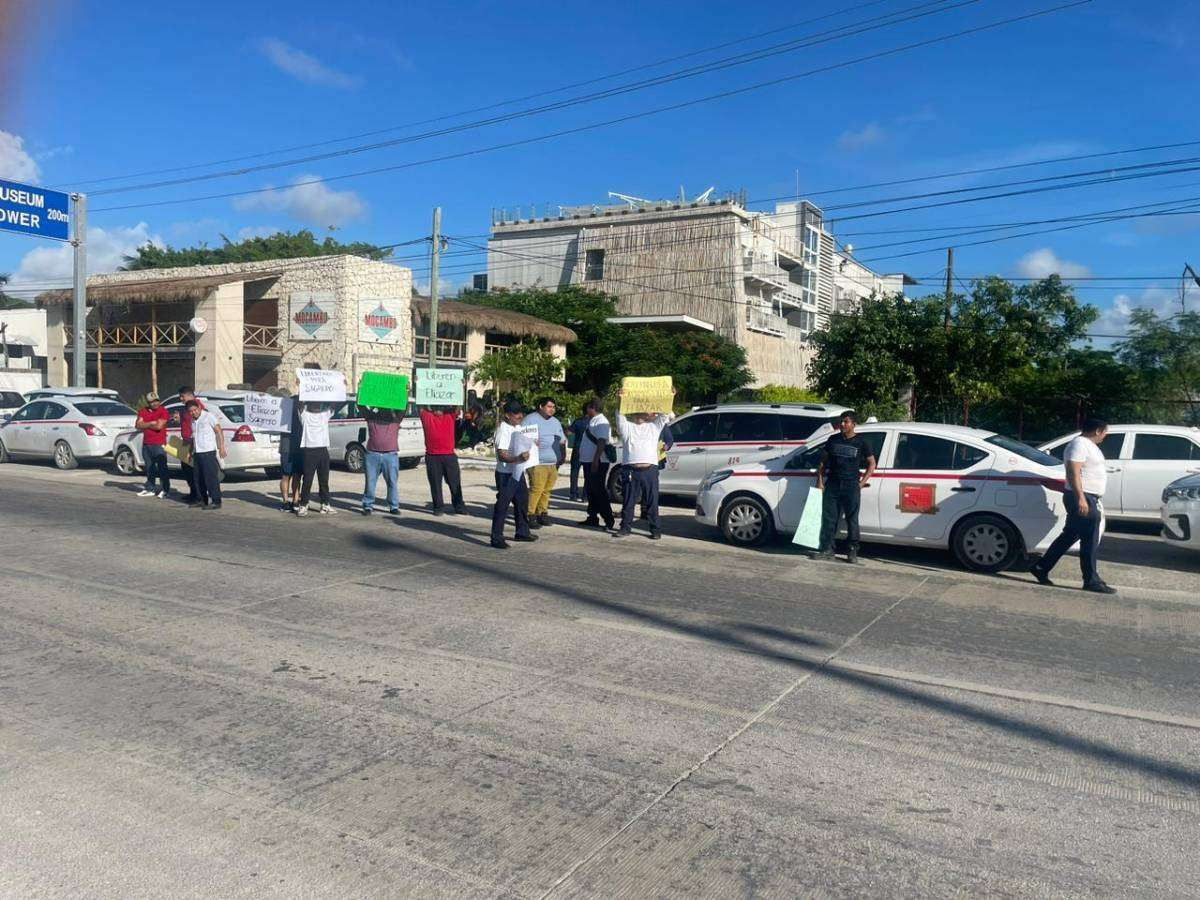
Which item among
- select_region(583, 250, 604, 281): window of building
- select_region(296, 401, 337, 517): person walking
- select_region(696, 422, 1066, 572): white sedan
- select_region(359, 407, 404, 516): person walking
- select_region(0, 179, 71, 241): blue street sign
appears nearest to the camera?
select_region(696, 422, 1066, 572): white sedan

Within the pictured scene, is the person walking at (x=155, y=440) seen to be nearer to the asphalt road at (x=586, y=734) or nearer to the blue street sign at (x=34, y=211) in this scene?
the asphalt road at (x=586, y=734)

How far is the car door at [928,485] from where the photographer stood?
10414mm

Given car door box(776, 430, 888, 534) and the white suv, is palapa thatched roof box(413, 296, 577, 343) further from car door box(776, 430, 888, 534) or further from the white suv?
the white suv

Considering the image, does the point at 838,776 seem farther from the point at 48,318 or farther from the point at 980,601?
the point at 48,318

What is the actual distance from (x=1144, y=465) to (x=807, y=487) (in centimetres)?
538

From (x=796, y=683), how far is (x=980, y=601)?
350cm

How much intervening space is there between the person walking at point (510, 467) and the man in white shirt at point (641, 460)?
1.24 m

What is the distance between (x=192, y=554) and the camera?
10.5 metres

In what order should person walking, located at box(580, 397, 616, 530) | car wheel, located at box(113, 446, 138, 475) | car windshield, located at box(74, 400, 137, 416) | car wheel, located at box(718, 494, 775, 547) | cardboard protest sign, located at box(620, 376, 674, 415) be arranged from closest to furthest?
car wheel, located at box(718, 494, 775, 547), cardboard protest sign, located at box(620, 376, 674, 415), person walking, located at box(580, 397, 616, 530), car wheel, located at box(113, 446, 138, 475), car windshield, located at box(74, 400, 137, 416)

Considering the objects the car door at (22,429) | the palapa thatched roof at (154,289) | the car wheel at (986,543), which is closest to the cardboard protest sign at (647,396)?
the car wheel at (986,543)

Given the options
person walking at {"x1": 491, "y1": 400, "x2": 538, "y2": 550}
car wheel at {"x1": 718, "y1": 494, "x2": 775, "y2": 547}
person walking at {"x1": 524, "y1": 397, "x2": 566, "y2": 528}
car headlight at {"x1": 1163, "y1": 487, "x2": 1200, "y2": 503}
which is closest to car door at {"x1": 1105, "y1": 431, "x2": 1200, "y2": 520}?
car headlight at {"x1": 1163, "y1": 487, "x2": 1200, "y2": 503}

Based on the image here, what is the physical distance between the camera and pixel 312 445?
44.8ft

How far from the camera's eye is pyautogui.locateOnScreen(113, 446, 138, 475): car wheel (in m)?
18.9

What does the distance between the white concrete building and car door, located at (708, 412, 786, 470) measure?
2649 centimetres
